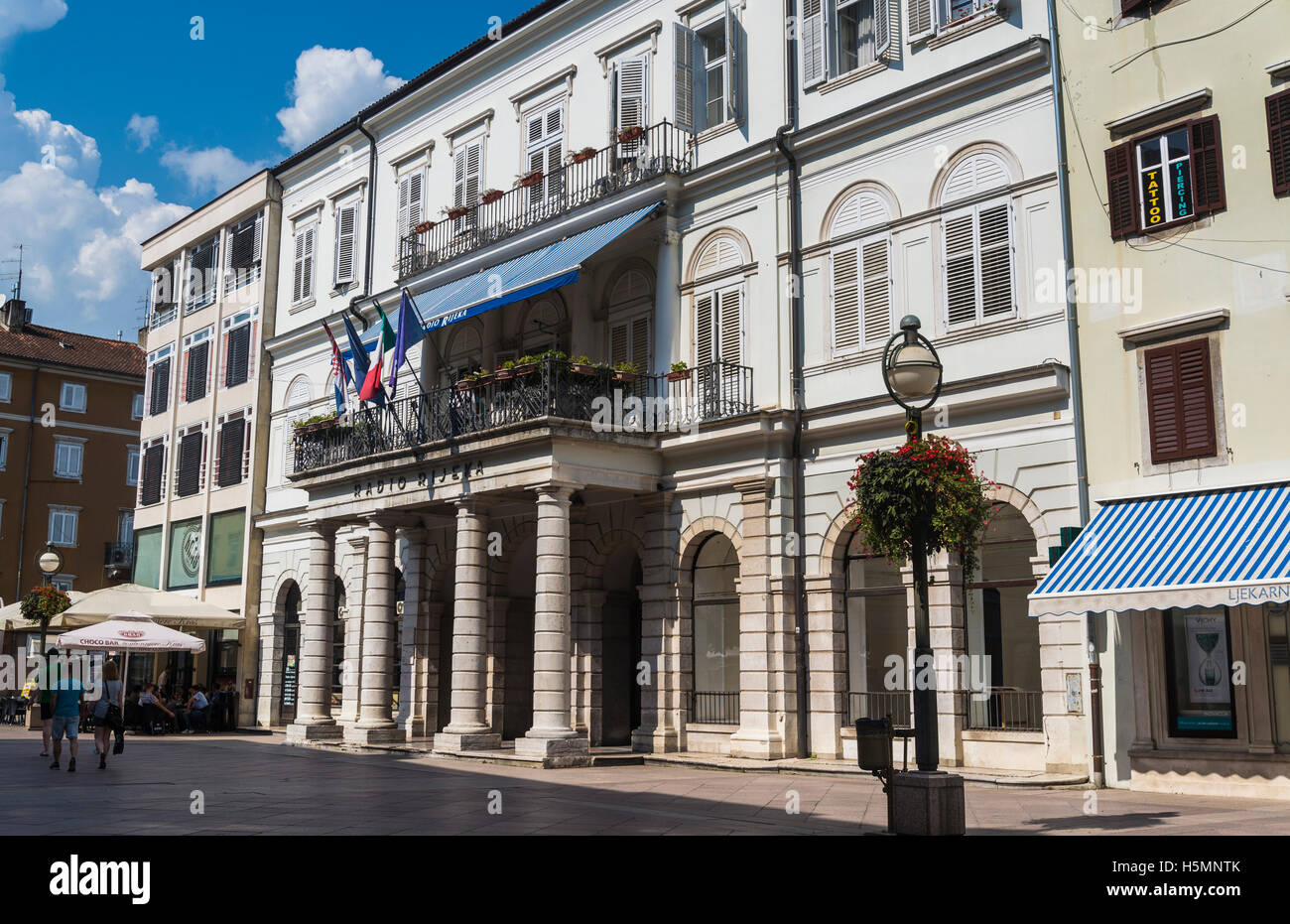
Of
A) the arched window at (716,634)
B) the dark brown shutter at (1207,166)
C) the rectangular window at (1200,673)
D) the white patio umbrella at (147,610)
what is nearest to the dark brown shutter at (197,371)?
the white patio umbrella at (147,610)

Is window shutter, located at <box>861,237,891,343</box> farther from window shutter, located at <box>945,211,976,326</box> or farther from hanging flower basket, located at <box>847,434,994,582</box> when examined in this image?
hanging flower basket, located at <box>847,434,994,582</box>

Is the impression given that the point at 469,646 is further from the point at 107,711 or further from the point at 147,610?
the point at 147,610

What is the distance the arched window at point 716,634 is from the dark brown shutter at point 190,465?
2121cm

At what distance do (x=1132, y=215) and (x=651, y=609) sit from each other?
1058 cm

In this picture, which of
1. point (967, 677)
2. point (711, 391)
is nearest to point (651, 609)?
point (711, 391)

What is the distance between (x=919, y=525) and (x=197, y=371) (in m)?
32.2

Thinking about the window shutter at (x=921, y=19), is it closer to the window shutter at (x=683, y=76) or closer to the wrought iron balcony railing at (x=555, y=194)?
the window shutter at (x=683, y=76)

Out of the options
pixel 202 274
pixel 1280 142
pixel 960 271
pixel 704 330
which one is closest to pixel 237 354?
pixel 202 274

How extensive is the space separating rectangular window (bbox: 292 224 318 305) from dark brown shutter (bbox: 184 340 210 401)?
215 inches

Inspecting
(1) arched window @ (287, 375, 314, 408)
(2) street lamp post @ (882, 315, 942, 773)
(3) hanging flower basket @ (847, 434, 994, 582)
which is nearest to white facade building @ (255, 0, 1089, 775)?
(3) hanging flower basket @ (847, 434, 994, 582)

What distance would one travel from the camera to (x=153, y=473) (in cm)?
4169

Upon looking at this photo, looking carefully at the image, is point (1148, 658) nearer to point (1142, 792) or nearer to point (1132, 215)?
point (1142, 792)

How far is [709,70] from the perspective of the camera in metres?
24.5
